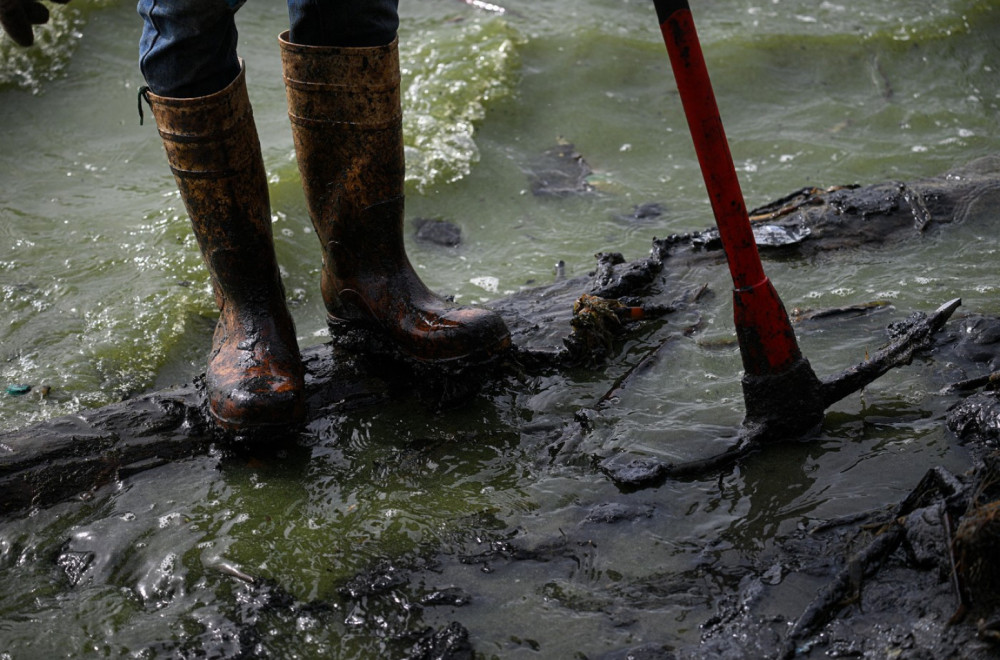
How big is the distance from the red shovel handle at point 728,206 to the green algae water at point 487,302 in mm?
246

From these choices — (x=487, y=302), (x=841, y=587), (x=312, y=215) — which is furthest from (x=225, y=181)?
(x=841, y=587)

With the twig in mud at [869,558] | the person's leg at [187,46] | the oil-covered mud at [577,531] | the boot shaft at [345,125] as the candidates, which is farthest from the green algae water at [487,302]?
the person's leg at [187,46]

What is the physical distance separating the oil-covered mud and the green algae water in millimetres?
11

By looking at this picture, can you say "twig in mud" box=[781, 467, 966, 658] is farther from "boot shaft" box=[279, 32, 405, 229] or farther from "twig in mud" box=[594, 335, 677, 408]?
"boot shaft" box=[279, 32, 405, 229]

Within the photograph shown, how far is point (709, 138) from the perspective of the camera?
70.1 inches

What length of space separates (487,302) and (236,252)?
0.97 meters

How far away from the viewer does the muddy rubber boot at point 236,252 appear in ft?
6.62

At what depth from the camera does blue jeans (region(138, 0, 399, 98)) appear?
6.17 ft

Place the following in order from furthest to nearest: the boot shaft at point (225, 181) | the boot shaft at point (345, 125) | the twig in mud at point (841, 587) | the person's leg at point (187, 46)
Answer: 1. the boot shaft at point (345, 125)
2. the boot shaft at point (225, 181)
3. the person's leg at point (187, 46)
4. the twig in mud at point (841, 587)

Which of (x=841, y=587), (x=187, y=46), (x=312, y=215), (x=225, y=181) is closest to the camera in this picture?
(x=841, y=587)

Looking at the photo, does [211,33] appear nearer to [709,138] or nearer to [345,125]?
[345,125]

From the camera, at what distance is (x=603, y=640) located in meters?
1.56

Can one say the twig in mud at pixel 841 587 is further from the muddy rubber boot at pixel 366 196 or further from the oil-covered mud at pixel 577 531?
the muddy rubber boot at pixel 366 196

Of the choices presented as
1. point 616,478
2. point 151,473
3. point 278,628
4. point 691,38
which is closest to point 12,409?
point 151,473
